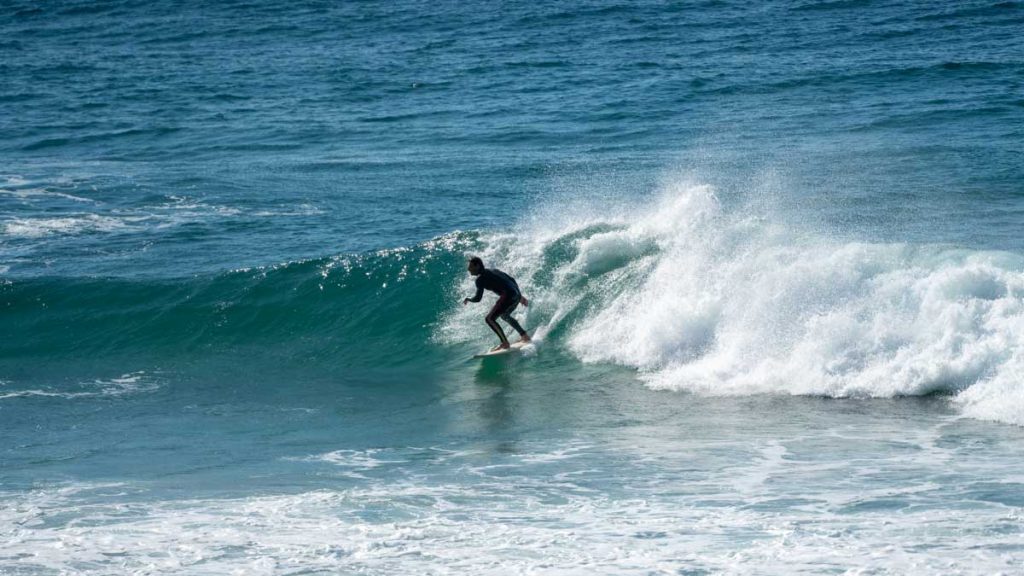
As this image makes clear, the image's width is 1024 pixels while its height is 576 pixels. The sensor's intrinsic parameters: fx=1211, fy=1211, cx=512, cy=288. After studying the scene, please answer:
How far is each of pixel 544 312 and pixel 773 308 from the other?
3.57m

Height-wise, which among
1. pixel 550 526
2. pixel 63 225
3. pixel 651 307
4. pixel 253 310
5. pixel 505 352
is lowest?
pixel 505 352

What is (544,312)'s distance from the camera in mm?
17328

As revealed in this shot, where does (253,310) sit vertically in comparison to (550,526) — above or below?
above

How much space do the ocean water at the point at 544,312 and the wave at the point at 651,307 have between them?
52mm

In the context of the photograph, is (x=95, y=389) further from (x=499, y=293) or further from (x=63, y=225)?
(x=63, y=225)

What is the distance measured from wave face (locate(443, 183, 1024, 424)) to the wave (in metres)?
0.02

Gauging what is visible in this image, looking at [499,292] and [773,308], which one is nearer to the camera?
[773,308]

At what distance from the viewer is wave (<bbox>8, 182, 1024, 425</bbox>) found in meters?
13.8

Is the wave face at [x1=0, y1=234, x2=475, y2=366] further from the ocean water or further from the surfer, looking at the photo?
the surfer

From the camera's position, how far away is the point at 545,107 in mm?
30609

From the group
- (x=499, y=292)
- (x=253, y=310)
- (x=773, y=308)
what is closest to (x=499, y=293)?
(x=499, y=292)

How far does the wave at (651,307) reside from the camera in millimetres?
13766

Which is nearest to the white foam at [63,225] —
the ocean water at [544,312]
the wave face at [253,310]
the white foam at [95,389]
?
the ocean water at [544,312]

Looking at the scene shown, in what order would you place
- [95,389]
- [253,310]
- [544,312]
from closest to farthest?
1. [95,389]
2. [544,312]
3. [253,310]
